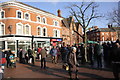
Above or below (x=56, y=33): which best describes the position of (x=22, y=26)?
above

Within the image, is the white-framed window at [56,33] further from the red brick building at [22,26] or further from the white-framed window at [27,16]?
the white-framed window at [27,16]

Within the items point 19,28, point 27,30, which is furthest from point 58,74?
point 27,30

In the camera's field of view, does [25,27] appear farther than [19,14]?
Yes

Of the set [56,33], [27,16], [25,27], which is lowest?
[56,33]

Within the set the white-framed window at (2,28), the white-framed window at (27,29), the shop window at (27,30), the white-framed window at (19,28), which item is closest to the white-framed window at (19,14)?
the white-framed window at (19,28)

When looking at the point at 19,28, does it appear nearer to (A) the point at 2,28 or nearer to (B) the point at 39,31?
(A) the point at 2,28

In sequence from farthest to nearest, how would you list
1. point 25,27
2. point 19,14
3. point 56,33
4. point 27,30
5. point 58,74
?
point 56,33, point 27,30, point 25,27, point 19,14, point 58,74

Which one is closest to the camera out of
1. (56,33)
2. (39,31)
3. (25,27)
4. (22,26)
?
(22,26)

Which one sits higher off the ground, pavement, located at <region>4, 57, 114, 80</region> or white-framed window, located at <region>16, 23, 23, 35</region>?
white-framed window, located at <region>16, 23, 23, 35</region>

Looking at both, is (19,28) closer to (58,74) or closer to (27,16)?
(27,16)

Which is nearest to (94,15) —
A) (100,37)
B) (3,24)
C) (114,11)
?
(114,11)

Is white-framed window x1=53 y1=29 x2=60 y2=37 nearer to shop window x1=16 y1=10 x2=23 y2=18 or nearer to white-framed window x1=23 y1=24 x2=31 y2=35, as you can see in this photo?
white-framed window x1=23 y1=24 x2=31 y2=35

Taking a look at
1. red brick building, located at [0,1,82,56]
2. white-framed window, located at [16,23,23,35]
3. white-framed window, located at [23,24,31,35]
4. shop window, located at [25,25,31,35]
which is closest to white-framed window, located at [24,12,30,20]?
red brick building, located at [0,1,82,56]

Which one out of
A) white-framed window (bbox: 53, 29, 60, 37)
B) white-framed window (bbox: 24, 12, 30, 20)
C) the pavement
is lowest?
the pavement
